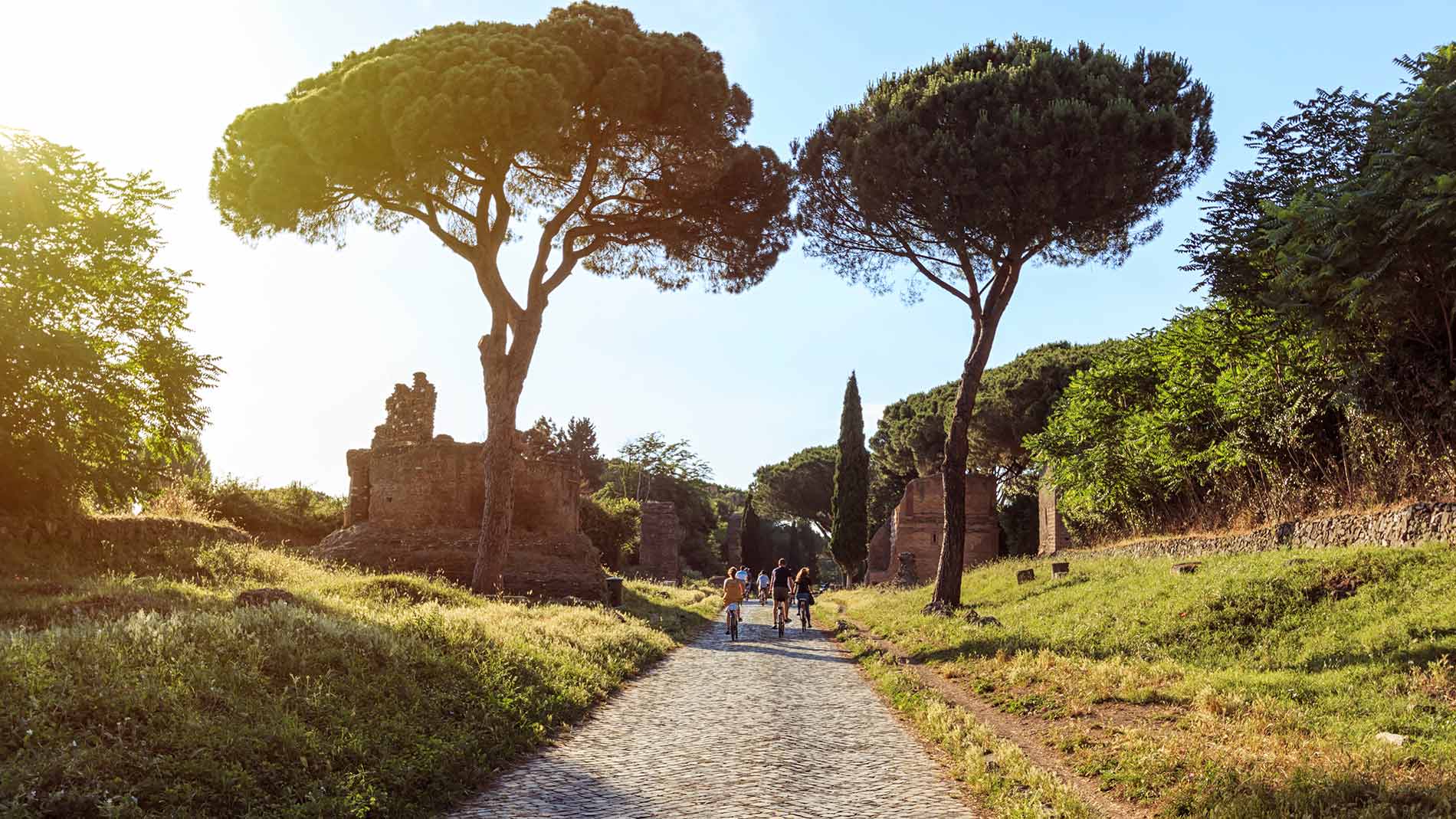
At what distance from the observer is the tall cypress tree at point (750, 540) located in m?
63.8

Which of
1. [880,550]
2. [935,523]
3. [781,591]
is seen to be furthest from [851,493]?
[781,591]

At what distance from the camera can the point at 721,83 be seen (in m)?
22.2

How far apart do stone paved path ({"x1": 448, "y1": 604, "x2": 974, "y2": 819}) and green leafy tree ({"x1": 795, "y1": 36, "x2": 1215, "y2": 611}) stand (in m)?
9.67

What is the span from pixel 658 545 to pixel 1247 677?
37218 millimetres

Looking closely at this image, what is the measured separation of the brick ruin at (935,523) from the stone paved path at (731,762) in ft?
91.8

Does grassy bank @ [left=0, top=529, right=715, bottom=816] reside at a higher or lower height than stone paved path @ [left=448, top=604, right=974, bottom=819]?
higher

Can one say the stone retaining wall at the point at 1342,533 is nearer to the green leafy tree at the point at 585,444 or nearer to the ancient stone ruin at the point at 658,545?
the ancient stone ruin at the point at 658,545

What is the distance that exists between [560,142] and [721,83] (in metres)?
4.12

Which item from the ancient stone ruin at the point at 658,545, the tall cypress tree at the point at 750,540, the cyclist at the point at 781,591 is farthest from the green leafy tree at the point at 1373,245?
the tall cypress tree at the point at 750,540

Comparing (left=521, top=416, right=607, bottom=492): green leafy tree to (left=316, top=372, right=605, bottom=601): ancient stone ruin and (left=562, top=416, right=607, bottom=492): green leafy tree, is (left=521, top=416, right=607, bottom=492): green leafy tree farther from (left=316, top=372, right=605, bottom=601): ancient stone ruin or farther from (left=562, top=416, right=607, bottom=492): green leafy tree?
(left=316, top=372, right=605, bottom=601): ancient stone ruin

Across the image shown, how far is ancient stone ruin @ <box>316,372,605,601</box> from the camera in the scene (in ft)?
74.4

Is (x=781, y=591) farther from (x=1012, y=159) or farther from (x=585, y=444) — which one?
(x=585, y=444)

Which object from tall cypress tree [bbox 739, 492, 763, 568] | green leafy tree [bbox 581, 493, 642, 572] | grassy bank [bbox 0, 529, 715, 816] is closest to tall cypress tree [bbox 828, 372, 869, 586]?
green leafy tree [bbox 581, 493, 642, 572]

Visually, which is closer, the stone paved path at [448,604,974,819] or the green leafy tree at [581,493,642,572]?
the stone paved path at [448,604,974,819]
